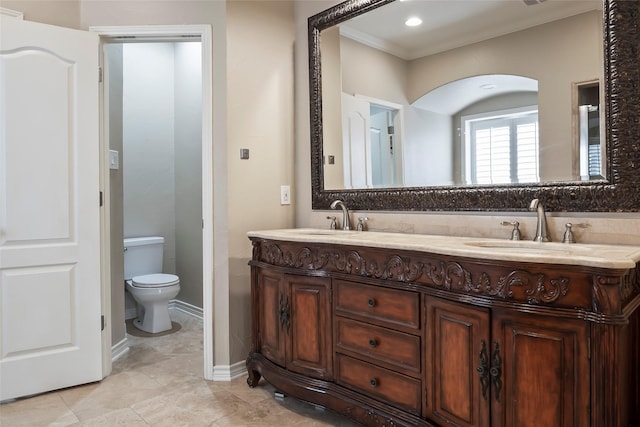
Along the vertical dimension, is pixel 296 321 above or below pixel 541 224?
below

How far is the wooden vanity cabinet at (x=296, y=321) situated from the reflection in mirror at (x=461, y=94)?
733 mm

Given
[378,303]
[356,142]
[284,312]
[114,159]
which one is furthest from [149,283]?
[378,303]

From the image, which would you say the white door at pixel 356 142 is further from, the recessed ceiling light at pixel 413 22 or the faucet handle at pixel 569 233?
the faucet handle at pixel 569 233

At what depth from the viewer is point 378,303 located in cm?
175

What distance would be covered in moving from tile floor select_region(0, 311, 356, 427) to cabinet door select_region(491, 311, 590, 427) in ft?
2.96

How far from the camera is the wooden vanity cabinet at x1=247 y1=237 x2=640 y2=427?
120cm

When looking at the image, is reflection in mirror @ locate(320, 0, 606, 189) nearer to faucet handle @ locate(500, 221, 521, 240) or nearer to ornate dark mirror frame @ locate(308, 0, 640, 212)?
ornate dark mirror frame @ locate(308, 0, 640, 212)

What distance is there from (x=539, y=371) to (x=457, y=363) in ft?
0.91

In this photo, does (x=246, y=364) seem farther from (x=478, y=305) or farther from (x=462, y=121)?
(x=462, y=121)

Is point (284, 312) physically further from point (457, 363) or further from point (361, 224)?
point (457, 363)

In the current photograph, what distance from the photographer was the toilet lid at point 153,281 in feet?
10.9

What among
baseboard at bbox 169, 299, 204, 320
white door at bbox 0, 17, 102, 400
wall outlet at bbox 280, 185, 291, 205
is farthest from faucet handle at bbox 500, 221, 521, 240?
baseboard at bbox 169, 299, 204, 320

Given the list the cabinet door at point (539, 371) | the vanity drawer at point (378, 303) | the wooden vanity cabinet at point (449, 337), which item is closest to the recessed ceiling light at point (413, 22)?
the wooden vanity cabinet at point (449, 337)

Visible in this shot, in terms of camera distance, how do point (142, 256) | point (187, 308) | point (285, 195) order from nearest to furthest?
point (285, 195) < point (142, 256) < point (187, 308)
